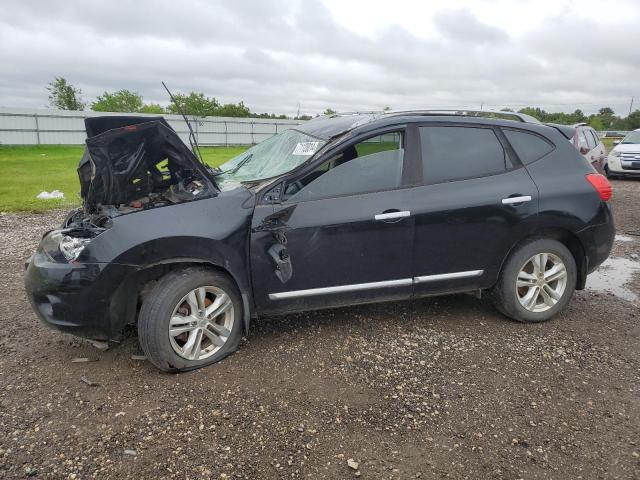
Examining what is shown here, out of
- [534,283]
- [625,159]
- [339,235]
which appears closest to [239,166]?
[339,235]

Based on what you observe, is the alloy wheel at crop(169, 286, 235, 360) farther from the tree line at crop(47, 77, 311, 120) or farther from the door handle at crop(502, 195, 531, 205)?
the tree line at crop(47, 77, 311, 120)

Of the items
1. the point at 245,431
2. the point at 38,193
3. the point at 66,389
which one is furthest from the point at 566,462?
the point at 38,193

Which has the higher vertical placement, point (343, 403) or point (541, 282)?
point (541, 282)

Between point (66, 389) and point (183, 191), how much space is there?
63.5 inches

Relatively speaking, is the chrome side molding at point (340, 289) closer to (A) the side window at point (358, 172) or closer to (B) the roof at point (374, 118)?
(A) the side window at point (358, 172)

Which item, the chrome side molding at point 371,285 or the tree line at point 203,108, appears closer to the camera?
the chrome side molding at point 371,285

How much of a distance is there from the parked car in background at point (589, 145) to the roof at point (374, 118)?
839 cm

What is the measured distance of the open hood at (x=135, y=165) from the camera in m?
3.57

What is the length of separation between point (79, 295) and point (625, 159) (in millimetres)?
16338

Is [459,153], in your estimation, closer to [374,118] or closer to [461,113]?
[461,113]

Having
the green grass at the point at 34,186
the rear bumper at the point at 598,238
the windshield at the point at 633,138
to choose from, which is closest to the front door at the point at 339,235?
the rear bumper at the point at 598,238

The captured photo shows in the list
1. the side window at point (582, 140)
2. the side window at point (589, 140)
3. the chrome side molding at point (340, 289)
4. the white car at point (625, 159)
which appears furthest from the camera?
the white car at point (625, 159)

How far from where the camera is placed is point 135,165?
12.4ft

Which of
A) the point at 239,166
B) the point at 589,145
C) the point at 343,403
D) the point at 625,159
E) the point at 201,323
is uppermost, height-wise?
the point at 589,145
